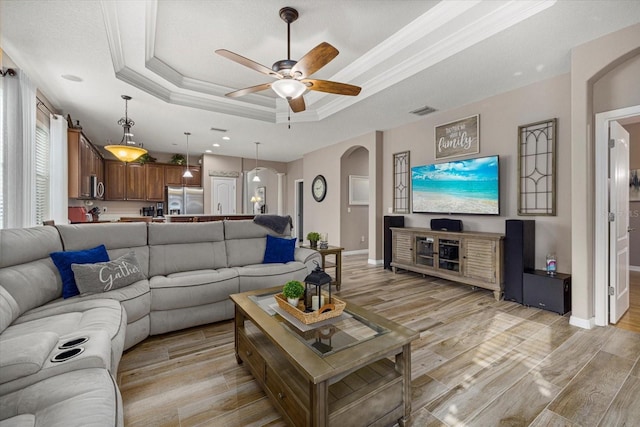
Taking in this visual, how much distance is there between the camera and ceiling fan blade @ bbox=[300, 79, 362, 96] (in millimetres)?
2619

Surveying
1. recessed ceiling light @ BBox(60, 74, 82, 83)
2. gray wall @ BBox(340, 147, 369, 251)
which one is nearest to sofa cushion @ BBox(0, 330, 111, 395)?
recessed ceiling light @ BBox(60, 74, 82, 83)

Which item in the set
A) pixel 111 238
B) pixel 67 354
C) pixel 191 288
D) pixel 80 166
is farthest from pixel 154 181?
pixel 67 354

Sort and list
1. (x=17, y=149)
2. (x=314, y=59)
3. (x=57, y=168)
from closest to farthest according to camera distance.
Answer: (x=314, y=59)
(x=17, y=149)
(x=57, y=168)

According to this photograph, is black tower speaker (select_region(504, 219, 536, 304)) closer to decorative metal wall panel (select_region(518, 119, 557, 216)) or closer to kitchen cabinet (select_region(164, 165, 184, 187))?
decorative metal wall panel (select_region(518, 119, 557, 216))

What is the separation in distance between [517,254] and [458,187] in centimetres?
125

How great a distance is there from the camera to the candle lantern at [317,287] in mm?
1767

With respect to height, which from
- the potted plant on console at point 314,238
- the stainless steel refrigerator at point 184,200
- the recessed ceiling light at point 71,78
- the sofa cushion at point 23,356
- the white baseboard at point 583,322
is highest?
the recessed ceiling light at point 71,78

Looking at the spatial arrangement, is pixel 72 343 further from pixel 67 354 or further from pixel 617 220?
pixel 617 220

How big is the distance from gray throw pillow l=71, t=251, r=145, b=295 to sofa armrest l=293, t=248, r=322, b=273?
1711 millimetres

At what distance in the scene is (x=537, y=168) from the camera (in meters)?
3.53

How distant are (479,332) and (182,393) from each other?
2502 millimetres

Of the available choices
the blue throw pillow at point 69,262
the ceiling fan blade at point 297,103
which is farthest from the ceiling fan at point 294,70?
the blue throw pillow at point 69,262

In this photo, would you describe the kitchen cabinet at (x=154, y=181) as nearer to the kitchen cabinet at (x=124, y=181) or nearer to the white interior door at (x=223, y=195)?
the kitchen cabinet at (x=124, y=181)

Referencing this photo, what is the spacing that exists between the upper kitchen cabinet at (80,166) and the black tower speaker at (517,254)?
20.0 feet
